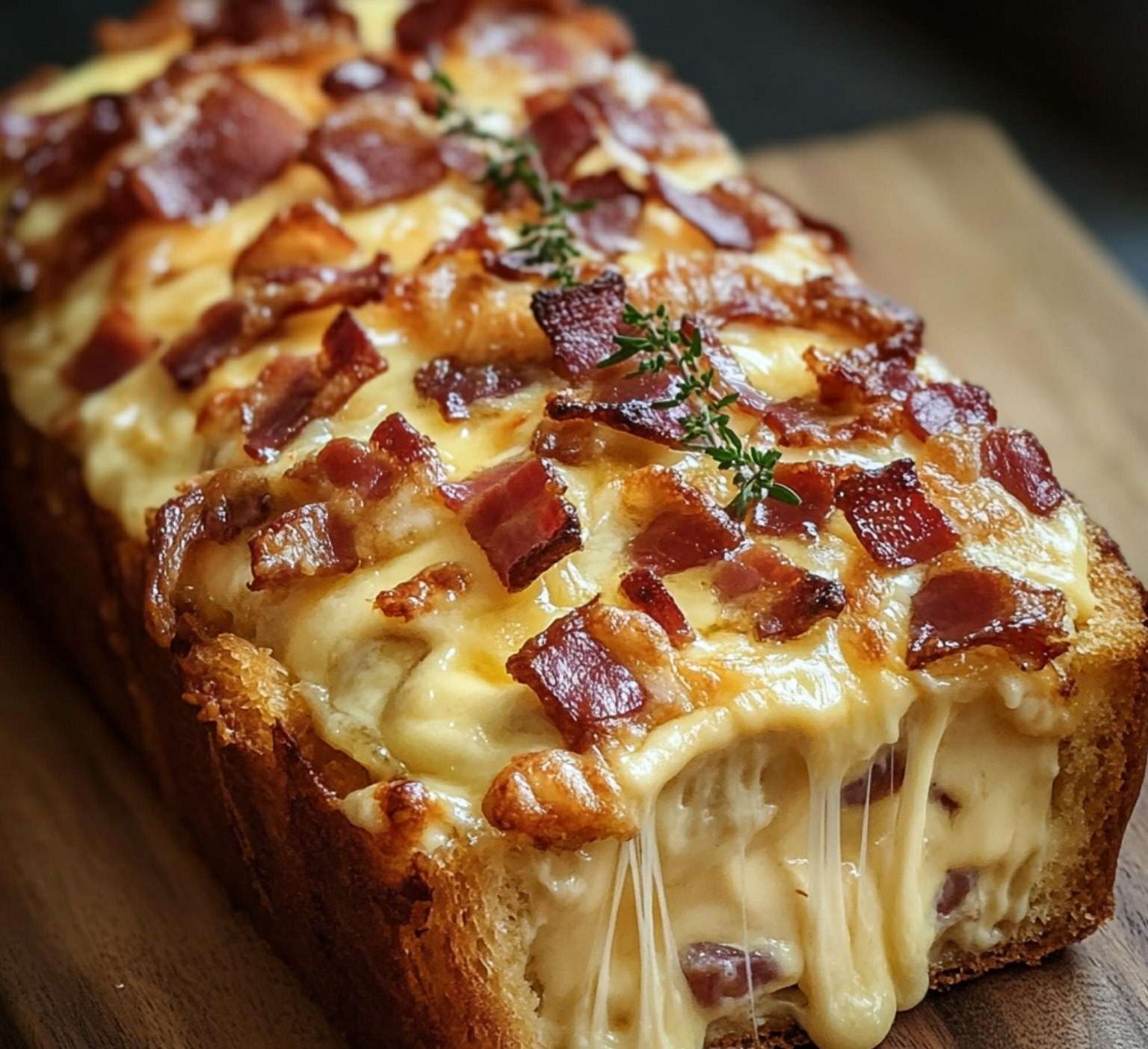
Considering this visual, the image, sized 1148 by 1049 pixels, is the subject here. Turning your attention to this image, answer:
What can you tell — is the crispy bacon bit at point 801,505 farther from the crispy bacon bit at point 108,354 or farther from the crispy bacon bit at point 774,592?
the crispy bacon bit at point 108,354

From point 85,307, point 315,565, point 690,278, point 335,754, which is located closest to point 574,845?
point 335,754

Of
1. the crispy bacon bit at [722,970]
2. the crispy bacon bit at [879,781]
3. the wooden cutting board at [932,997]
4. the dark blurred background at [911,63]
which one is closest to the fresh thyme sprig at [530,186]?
Answer: the crispy bacon bit at [879,781]

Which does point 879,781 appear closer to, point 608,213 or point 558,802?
point 558,802

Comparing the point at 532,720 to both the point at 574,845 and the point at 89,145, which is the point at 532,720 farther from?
the point at 89,145

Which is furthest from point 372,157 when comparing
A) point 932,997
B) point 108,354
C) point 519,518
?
point 932,997

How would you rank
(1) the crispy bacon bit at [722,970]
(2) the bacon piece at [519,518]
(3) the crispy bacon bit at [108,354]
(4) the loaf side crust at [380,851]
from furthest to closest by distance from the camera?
(3) the crispy bacon bit at [108,354] < (1) the crispy bacon bit at [722,970] < (2) the bacon piece at [519,518] < (4) the loaf side crust at [380,851]

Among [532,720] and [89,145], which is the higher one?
[532,720]
